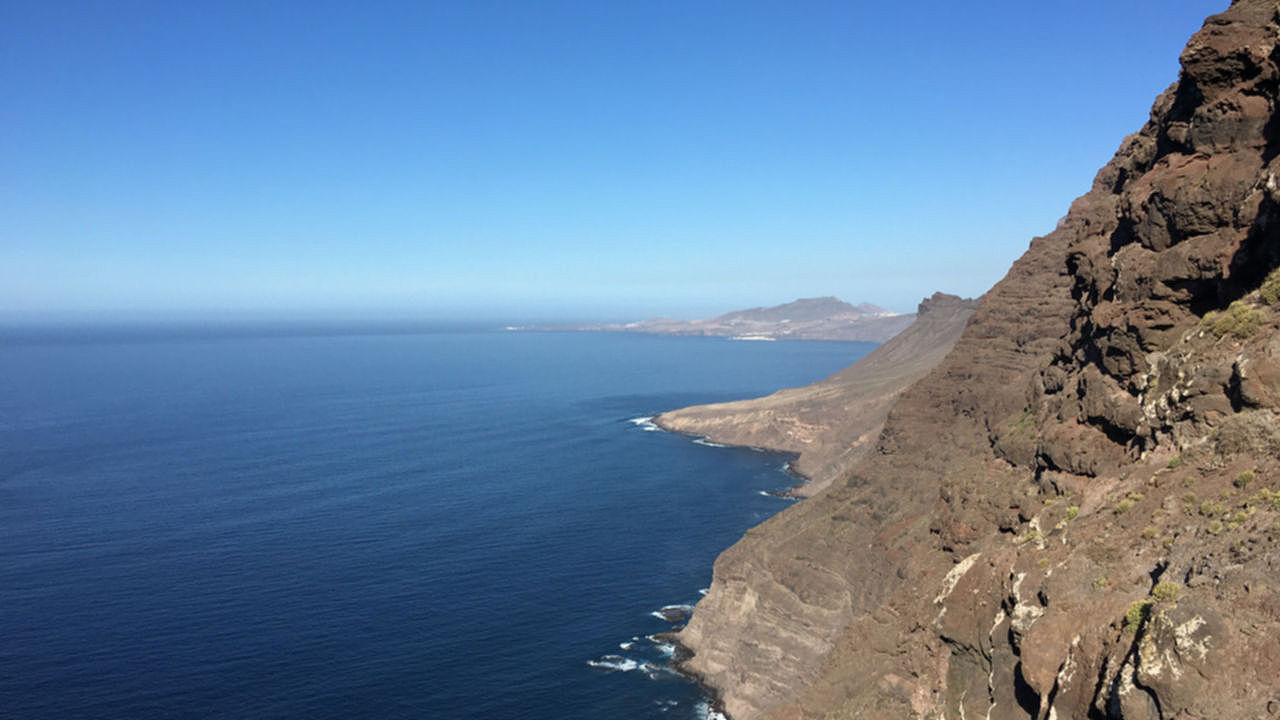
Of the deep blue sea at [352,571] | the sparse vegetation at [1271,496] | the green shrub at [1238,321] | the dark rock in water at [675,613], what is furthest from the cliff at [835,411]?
the sparse vegetation at [1271,496]

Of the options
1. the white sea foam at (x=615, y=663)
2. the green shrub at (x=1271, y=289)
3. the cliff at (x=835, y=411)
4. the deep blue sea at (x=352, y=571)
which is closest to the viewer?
the green shrub at (x=1271, y=289)

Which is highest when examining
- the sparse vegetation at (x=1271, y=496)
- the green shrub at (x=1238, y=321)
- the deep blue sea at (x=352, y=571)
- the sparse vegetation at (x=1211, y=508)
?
the green shrub at (x=1238, y=321)

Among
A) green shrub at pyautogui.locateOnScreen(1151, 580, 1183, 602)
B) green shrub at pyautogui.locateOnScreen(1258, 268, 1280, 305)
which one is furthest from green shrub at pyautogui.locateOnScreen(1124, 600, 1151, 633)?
green shrub at pyautogui.locateOnScreen(1258, 268, 1280, 305)

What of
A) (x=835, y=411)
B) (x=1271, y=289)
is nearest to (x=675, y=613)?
(x=1271, y=289)

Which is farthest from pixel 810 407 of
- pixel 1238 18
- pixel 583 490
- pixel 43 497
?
pixel 1238 18

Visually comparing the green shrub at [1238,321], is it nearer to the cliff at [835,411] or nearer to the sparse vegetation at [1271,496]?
the sparse vegetation at [1271,496]

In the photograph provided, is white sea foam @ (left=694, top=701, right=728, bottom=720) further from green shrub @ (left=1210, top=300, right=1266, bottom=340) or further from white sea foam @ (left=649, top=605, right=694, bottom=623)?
green shrub @ (left=1210, top=300, right=1266, bottom=340)
